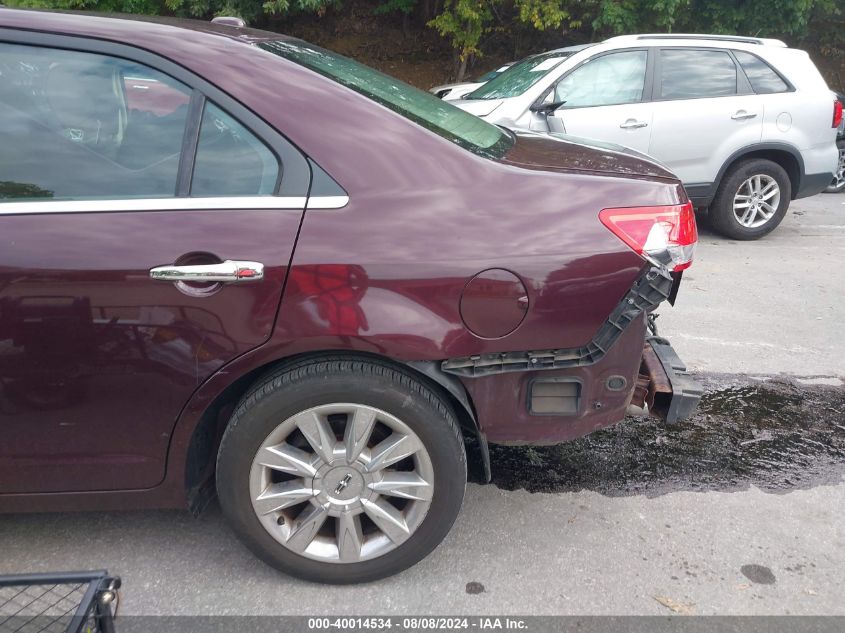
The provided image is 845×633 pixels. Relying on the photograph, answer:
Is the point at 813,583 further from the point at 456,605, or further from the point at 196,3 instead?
the point at 196,3

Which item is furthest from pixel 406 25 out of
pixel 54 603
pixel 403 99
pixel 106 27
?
pixel 54 603

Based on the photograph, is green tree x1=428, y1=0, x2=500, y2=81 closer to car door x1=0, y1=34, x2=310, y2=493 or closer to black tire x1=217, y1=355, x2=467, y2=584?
car door x1=0, y1=34, x2=310, y2=493

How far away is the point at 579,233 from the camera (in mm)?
2291

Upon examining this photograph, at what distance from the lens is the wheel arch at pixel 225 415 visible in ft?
7.48

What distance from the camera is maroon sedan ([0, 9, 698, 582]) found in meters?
2.16

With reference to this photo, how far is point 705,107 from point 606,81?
1028 millimetres

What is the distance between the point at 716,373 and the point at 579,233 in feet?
7.95

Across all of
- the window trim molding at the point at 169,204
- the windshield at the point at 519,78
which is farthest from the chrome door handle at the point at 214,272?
the windshield at the point at 519,78

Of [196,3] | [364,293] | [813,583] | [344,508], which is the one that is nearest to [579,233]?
[364,293]

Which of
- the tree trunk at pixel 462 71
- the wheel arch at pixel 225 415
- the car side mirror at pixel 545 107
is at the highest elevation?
the tree trunk at pixel 462 71

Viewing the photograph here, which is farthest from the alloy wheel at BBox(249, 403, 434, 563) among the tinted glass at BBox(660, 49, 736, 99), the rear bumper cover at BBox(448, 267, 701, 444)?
the tinted glass at BBox(660, 49, 736, 99)

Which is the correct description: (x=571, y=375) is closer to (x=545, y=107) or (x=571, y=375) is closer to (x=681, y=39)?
(x=545, y=107)

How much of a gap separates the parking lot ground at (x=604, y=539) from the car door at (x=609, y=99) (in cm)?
361

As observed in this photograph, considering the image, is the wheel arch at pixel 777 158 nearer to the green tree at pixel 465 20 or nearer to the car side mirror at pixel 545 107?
the car side mirror at pixel 545 107
